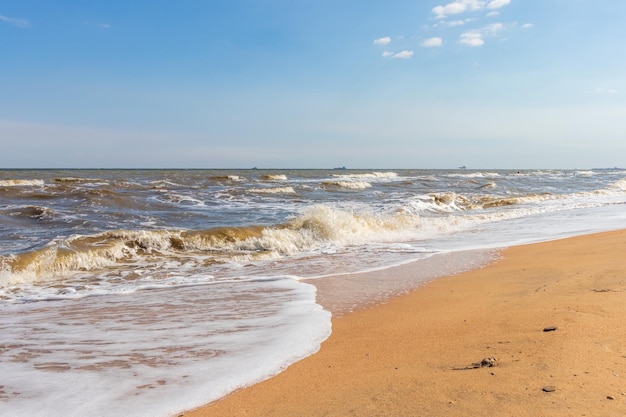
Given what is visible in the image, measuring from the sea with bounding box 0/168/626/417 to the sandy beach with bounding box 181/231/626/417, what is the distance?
1.09 feet

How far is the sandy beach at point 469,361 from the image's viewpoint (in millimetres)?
2426

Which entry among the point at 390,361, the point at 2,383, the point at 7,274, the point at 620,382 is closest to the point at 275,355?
the point at 390,361

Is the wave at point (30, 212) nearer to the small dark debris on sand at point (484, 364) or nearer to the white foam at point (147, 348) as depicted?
the white foam at point (147, 348)

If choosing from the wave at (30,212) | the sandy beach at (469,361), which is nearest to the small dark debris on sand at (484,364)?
the sandy beach at (469,361)

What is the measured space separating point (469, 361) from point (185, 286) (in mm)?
4854

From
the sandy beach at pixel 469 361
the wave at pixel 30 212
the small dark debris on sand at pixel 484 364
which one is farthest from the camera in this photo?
the wave at pixel 30 212

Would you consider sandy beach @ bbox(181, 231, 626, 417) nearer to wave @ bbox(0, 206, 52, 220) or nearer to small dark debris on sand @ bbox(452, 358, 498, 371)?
small dark debris on sand @ bbox(452, 358, 498, 371)

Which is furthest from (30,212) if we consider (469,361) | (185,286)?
(469,361)

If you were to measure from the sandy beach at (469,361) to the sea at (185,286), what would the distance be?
0.33 meters

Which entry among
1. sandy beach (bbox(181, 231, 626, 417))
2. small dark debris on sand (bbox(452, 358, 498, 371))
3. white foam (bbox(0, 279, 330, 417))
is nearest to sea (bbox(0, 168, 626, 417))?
white foam (bbox(0, 279, 330, 417))

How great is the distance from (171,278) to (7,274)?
2.71 m

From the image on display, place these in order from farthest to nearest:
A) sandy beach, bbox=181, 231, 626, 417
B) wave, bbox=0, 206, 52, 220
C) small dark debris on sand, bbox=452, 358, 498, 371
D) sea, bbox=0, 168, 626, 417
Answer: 1. wave, bbox=0, 206, 52, 220
2. sea, bbox=0, 168, 626, 417
3. small dark debris on sand, bbox=452, 358, 498, 371
4. sandy beach, bbox=181, 231, 626, 417

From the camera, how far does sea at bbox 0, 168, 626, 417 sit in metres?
3.26

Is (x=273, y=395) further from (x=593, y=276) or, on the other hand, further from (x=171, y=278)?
(x=171, y=278)
